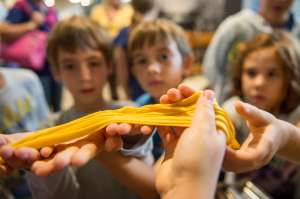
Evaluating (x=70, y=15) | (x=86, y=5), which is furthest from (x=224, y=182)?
(x=86, y=5)

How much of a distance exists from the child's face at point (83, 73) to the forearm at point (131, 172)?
0.49ft

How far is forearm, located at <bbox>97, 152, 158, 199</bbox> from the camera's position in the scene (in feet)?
1.59

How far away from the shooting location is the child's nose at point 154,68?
748mm

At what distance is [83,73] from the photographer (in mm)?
Result: 677

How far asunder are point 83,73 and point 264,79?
373 mm

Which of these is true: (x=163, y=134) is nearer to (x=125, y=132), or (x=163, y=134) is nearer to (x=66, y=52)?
(x=125, y=132)

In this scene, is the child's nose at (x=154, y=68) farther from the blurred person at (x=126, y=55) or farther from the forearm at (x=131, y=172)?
the forearm at (x=131, y=172)

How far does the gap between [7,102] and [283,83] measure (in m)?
0.56

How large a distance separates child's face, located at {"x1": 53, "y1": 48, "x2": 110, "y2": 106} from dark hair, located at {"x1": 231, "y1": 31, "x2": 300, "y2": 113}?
312 mm

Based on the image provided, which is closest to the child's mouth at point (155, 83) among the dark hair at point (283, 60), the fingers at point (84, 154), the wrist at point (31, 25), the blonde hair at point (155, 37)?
the blonde hair at point (155, 37)

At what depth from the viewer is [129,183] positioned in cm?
52

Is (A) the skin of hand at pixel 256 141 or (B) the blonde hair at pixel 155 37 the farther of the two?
(B) the blonde hair at pixel 155 37

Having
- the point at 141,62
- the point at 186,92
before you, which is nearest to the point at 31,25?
the point at 141,62

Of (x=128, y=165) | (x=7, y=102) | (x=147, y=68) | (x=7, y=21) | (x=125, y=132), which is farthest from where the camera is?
(x=7, y=21)
